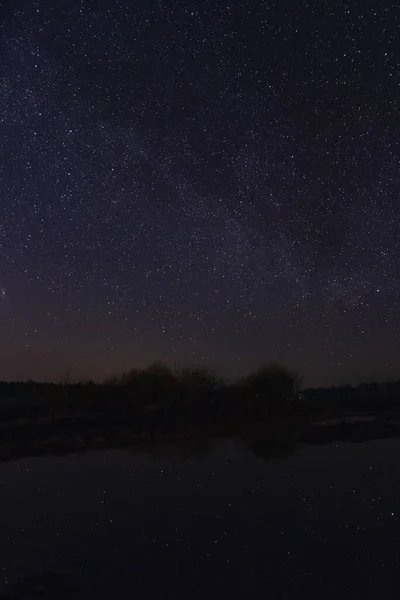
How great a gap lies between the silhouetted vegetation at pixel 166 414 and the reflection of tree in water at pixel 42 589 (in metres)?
21.2

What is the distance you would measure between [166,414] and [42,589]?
170ft

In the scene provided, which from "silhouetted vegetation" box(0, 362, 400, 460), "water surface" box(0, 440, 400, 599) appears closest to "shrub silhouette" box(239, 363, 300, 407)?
"silhouetted vegetation" box(0, 362, 400, 460)

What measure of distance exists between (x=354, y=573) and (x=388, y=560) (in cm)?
111

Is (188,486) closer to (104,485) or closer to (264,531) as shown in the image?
(104,485)

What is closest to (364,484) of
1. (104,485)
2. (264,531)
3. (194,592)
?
(264,531)

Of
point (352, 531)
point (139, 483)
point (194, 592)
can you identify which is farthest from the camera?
point (139, 483)

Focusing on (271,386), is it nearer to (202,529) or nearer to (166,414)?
(166,414)

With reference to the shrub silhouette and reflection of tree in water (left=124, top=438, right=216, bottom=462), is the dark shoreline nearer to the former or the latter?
reflection of tree in water (left=124, top=438, right=216, bottom=462)

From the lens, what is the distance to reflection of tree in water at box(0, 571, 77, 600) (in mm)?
11508

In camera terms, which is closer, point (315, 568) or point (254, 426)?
point (315, 568)

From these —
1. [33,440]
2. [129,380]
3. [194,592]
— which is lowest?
[194,592]

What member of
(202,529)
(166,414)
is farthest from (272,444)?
(166,414)

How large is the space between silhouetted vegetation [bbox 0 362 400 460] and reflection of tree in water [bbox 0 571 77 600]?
21.2 meters

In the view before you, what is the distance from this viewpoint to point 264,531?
1633 cm
